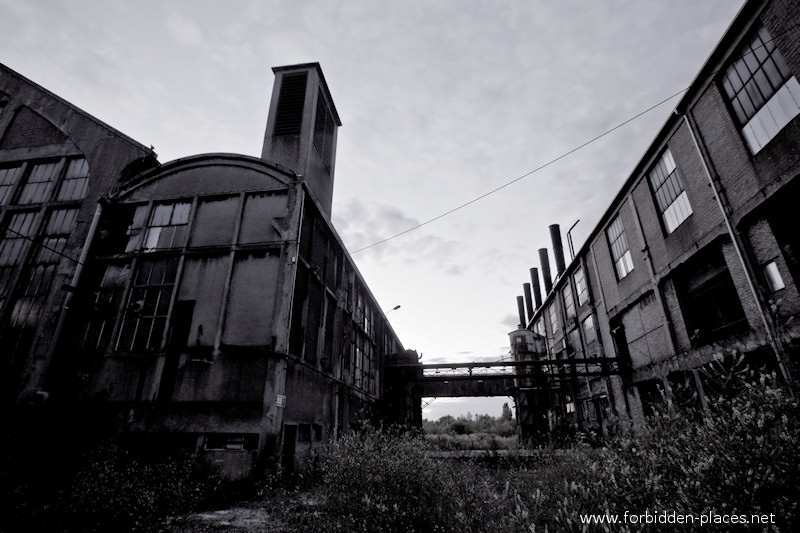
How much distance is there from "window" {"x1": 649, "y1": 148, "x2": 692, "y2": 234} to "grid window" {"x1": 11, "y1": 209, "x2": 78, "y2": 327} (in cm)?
2060

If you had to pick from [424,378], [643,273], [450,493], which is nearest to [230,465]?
[450,493]

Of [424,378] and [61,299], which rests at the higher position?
[61,299]

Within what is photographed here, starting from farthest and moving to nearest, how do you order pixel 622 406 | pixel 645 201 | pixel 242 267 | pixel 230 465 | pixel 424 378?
1. pixel 424 378
2. pixel 622 406
3. pixel 645 201
4. pixel 242 267
5. pixel 230 465

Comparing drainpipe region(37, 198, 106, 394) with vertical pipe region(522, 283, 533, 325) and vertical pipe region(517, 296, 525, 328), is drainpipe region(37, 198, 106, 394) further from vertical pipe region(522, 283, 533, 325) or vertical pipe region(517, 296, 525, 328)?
vertical pipe region(517, 296, 525, 328)

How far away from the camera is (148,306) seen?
A: 11.0 metres

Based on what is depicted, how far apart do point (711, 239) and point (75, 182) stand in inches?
867

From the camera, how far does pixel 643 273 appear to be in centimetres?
1498

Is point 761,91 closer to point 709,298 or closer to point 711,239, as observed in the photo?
point 711,239

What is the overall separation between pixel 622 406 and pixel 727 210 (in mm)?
10475

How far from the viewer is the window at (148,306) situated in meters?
10.6

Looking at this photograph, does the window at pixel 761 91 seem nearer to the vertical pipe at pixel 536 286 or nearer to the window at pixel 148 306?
the window at pixel 148 306

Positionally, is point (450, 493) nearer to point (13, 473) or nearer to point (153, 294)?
point (13, 473)

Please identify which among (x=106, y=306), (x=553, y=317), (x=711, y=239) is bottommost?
(x=106, y=306)

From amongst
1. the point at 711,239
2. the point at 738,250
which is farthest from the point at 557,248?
the point at 738,250
